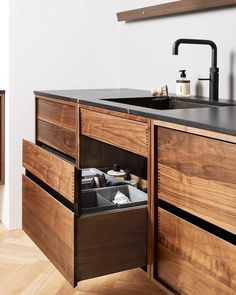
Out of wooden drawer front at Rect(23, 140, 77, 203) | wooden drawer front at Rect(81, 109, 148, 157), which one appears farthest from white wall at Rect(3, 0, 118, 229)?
wooden drawer front at Rect(81, 109, 148, 157)

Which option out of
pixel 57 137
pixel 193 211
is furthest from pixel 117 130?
pixel 57 137

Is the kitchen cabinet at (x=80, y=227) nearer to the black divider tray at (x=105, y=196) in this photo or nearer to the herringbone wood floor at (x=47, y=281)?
the black divider tray at (x=105, y=196)

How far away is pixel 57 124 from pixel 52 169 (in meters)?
0.54

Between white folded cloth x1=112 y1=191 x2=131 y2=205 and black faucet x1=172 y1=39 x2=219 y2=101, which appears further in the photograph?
black faucet x1=172 y1=39 x2=219 y2=101

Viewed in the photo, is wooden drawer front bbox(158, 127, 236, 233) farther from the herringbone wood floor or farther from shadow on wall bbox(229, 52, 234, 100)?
the herringbone wood floor

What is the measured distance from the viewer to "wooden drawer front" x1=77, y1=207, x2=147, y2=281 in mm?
1451

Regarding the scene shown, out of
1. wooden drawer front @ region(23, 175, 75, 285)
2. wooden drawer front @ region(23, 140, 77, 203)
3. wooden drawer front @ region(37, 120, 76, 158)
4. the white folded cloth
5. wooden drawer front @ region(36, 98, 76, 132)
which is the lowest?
wooden drawer front @ region(23, 175, 75, 285)

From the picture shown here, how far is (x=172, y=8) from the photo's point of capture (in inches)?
85.7

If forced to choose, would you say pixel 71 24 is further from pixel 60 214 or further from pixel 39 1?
pixel 60 214

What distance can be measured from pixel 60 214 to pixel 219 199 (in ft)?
1.95

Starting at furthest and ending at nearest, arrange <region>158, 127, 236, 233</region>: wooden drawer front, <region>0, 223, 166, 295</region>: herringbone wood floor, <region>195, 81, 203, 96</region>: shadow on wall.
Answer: <region>195, 81, 203, 96</region>: shadow on wall
<region>0, 223, 166, 295</region>: herringbone wood floor
<region>158, 127, 236, 233</region>: wooden drawer front

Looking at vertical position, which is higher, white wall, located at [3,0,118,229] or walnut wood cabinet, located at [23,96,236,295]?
white wall, located at [3,0,118,229]

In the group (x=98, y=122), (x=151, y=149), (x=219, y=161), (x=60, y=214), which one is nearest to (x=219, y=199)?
(x=219, y=161)

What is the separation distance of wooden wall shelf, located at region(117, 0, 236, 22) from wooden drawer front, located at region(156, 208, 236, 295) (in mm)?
937
